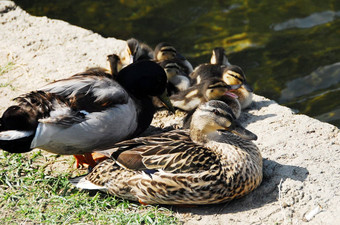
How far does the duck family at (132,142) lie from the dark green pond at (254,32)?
2.61 m

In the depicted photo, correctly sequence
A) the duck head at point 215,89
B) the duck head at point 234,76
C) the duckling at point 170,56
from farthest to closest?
the duckling at point 170,56
the duck head at point 234,76
the duck head at point 215,89

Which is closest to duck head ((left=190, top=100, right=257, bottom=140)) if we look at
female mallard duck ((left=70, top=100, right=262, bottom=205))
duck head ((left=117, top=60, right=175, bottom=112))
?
female mallard duck ((left=70, top=100, right=262, bottom=205))

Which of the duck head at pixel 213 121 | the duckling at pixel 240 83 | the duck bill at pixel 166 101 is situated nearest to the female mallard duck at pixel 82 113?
the duck bill at pixel 166 101

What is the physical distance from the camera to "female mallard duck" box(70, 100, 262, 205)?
163 inches

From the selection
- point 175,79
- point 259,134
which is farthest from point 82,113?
point 175,79

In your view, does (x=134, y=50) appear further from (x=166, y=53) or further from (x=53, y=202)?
(x=53, y=202)

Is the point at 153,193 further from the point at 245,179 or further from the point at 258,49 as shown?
the point at 258,49

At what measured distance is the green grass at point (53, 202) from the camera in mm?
4047

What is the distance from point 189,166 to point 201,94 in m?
1.55

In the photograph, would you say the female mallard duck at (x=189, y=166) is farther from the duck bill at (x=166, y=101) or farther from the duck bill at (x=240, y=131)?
the duck bill at (x=166, y=101)

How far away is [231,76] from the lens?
6.04m

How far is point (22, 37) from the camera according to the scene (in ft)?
22.8

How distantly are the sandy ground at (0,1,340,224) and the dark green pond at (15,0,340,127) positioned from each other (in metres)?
1.52

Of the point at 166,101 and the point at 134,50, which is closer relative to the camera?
the point at 166,101
